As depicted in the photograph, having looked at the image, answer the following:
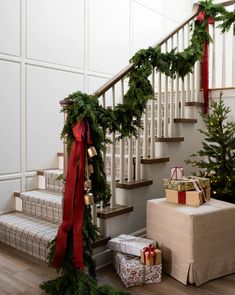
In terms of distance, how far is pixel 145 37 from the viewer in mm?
5355

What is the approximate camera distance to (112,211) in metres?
2.70

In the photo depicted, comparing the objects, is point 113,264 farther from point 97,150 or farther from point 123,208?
point 97,150

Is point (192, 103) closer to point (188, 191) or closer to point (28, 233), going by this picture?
point (188, 191)

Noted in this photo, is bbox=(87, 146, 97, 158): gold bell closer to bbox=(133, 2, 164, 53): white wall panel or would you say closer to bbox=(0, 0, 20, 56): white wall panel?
bbox=(0, 0, 20, 56): white wall panel

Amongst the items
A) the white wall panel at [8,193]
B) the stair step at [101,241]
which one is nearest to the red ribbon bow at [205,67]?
the stair step at [101,241]

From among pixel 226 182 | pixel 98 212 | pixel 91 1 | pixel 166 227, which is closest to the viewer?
pixel 166 227

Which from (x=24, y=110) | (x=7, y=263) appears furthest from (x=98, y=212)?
(x=24, y=110)

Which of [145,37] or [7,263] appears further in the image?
[145,37]

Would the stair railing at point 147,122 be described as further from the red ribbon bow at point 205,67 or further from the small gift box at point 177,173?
the small gift box at point 177,173

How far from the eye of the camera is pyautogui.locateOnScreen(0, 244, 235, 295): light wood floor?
224 centimetres

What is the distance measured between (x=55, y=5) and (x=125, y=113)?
2.12 m

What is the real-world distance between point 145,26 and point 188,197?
361 centimetres

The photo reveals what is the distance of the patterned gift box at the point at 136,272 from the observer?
230 centimetres

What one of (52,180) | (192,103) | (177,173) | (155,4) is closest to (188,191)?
(177,173)
